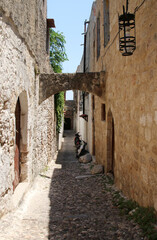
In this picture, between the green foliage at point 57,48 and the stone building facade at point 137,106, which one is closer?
the stone building facade at point 137,106

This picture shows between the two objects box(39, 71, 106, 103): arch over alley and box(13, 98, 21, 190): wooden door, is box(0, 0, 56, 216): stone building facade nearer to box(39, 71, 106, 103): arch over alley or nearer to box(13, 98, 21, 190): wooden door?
box(13, 98, 21, 190): wooden door

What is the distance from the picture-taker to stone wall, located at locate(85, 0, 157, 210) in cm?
305

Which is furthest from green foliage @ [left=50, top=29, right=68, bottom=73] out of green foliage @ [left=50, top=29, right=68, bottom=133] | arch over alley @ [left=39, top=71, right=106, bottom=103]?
arch over alley @ [left=39, top=71, right=106, bottom=103]

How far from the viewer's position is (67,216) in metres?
3.62

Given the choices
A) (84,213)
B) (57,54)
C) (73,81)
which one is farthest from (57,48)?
(84,213)

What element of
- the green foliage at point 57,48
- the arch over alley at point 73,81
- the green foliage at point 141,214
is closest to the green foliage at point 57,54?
the green foliage at point 57,48

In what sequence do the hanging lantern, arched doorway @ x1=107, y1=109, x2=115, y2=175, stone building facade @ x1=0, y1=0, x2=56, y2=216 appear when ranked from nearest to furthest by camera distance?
stone building facade @ x1=0, y1=0, x2=56, y2=216 < the hanging lantern < arched doorway @ x1=107, y1=109, x2=115, y2=175

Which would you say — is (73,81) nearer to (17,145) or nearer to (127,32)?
(17,145)

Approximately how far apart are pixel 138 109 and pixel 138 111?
0.03m

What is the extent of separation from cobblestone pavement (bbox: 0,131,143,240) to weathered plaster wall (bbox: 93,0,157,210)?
49 centimetres

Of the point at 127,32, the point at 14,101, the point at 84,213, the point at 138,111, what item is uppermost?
the point at 127,32

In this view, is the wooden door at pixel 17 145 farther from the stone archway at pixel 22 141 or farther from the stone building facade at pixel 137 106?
the stone building facade at pixel 137 106

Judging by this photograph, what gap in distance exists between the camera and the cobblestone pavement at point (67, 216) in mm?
2857

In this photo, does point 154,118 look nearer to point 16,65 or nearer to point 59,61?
point 16,65
